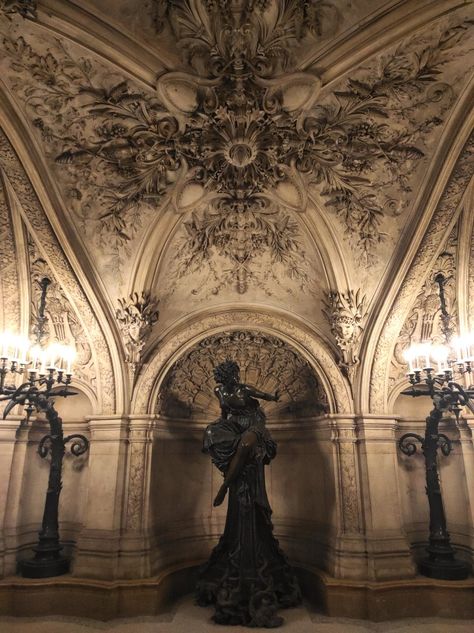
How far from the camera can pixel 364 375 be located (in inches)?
260

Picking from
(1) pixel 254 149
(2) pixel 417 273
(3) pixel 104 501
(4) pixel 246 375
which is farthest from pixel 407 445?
(1) pixel 254 149

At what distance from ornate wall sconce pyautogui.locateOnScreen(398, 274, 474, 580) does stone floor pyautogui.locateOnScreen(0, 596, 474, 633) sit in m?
0.70

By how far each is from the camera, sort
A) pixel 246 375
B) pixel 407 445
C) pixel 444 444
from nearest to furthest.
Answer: pixel 444 444 → pixel 407 445 → pixel 246 375

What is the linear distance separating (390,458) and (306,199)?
405 cm

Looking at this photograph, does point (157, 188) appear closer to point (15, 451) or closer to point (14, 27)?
point (14, 27)

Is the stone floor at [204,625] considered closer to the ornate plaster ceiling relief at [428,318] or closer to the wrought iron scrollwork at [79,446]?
the wrought iron scrollwork at [79,446]

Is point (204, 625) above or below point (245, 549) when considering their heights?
below

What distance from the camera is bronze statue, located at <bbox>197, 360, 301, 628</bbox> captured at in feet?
16.8

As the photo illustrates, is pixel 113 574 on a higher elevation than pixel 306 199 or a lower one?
lower

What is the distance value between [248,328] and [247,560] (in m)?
3.42

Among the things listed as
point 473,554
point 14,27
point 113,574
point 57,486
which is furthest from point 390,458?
point 14,27

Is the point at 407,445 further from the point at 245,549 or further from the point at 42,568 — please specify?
the point at 42,568

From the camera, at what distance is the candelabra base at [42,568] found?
5.77m

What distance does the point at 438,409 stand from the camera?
5.88 meters
